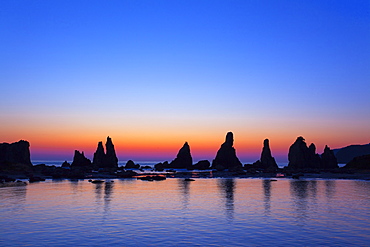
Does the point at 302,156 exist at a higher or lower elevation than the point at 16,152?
lower

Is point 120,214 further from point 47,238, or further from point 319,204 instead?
point 319,204

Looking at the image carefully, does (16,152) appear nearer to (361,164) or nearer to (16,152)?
(16,152)

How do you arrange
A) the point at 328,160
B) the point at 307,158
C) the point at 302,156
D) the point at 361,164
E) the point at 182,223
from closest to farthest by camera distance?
the point at 182,223 → the point at 361,164 → the point at 302,156 → the point at 307,158 → the point at 328,160

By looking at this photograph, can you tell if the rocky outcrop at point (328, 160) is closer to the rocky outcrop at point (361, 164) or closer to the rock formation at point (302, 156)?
the rock formation at point (302, 156)

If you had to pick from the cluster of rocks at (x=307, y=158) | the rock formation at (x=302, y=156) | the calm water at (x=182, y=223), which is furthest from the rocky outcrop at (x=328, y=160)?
the calm water at (x=182, y=223)

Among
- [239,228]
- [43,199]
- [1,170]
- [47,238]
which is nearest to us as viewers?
[47,238]

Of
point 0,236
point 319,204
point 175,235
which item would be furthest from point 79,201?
point 319,204

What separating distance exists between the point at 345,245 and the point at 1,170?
3920 inches

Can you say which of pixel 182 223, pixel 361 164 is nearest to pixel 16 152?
pixel 182 223

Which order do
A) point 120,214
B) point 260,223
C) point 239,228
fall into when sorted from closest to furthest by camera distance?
point 239,228
point 260,223
point 120,214

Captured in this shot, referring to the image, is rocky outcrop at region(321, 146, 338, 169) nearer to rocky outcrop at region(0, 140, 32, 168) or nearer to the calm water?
rocky outcrop at region(0, 140, 32, 168)

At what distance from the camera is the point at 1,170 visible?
95.6 metres

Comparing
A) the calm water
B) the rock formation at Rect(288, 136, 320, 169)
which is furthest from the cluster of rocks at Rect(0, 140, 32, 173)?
the rock formation at Rect(288, 136, 320, 169)

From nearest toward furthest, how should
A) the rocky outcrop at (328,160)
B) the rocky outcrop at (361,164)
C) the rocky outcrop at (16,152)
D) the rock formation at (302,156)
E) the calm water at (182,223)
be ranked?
the calm water at (182,223) → the rocky outcrop at (361,164) → the rocky outcrop at (16,152) → the rock formation at (302,156) → the rocky outcrop at (328,160)
